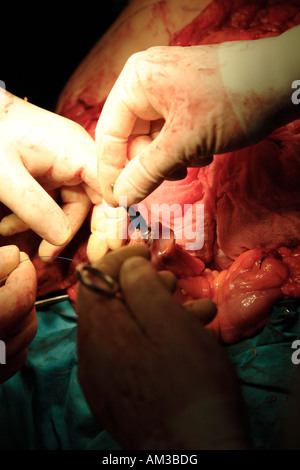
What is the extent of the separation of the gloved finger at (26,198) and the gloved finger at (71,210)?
1.01ft

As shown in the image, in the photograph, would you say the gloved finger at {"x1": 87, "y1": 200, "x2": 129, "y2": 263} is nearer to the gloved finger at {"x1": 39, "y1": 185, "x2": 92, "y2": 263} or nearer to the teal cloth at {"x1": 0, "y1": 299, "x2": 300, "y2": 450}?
the gloved finger at {"x1": 39, "y1": 185, "x2": 92, "y2": 263}

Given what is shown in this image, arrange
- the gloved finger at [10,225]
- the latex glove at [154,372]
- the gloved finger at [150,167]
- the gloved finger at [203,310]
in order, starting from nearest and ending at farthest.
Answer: the latex glove at [154,372], the gloved finger at [203,310], the gloved finger at [150,167], the gloved finger at [10,225]

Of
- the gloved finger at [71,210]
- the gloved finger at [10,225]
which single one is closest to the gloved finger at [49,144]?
the gloved finger at [71,210]

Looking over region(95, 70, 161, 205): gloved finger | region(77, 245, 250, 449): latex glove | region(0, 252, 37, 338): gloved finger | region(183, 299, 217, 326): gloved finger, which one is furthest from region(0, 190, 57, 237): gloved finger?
region(183, 299, 217, 326): gloved finger

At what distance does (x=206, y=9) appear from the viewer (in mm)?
1798

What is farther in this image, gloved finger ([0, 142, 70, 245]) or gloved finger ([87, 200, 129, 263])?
gloved finger ([87, 200, 129, 263])

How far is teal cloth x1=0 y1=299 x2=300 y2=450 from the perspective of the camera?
1.42 meters

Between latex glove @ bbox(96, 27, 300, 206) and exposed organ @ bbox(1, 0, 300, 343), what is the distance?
0.52 meters

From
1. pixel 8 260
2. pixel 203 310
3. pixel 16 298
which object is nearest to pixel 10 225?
pixel 8 260

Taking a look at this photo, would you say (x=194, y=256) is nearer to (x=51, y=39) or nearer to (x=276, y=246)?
(x=276, y=246)

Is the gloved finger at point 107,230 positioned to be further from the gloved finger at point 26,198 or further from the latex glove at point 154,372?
the latex glove at point 154,372

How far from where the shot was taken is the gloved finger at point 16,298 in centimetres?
157
